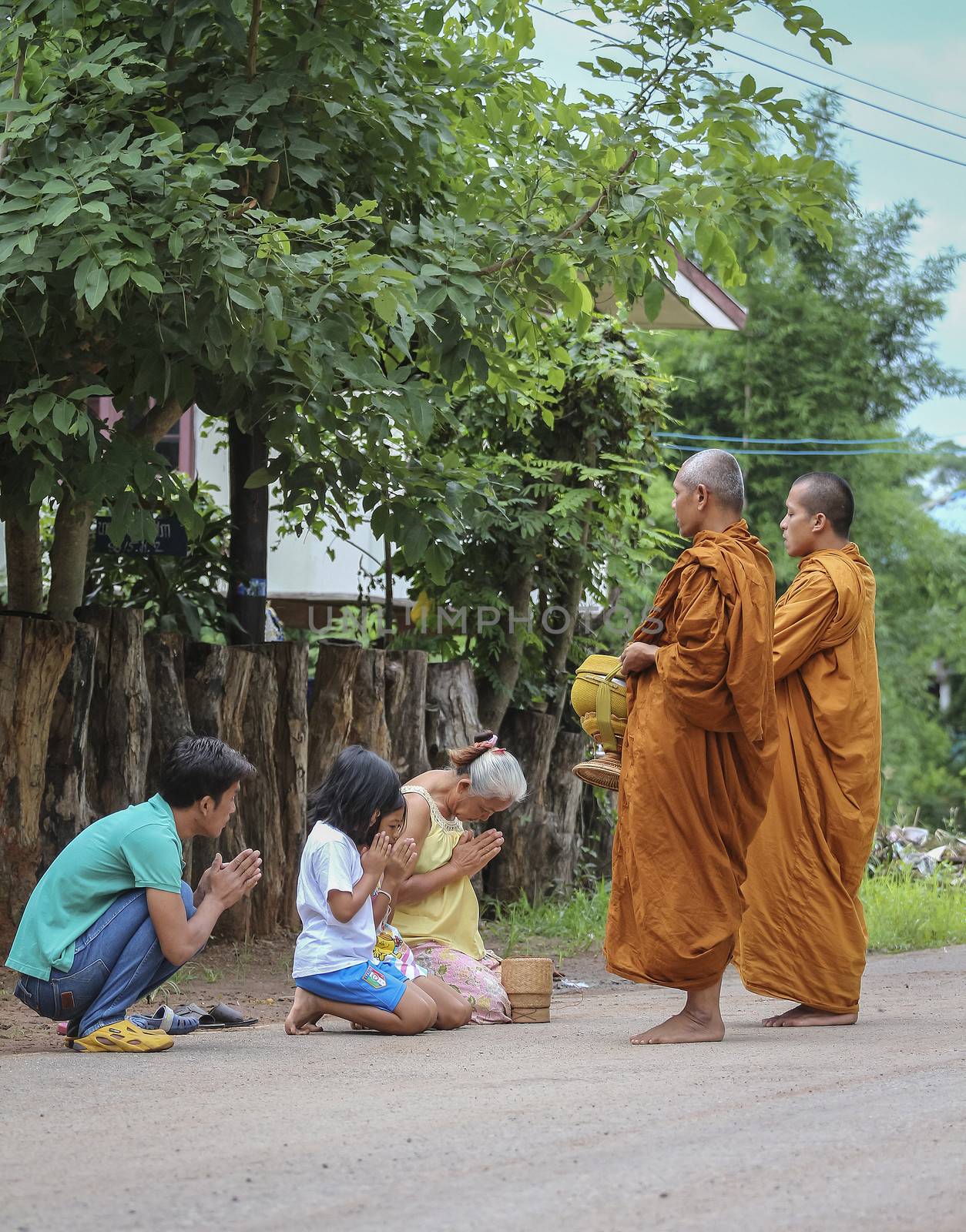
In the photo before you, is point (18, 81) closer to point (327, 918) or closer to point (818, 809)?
point (327, 918)

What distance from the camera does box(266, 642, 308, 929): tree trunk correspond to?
809cm

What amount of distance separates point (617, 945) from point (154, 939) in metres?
1.54

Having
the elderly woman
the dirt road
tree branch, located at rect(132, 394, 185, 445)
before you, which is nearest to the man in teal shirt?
the dirt road

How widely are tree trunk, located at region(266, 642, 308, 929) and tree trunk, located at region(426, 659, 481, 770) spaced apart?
3.80ft

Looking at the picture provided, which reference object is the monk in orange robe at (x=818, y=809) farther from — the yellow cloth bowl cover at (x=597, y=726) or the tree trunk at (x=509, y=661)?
the tree trunk at (x=509, y=661)

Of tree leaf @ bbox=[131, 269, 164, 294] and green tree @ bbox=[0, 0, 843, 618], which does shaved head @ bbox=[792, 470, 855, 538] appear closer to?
green tree @ bbox=[0, 0, 843, 618]

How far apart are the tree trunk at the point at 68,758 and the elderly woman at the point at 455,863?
1655 mm

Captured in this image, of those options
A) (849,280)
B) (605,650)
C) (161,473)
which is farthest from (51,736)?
(849,280)

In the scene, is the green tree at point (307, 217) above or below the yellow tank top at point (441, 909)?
above

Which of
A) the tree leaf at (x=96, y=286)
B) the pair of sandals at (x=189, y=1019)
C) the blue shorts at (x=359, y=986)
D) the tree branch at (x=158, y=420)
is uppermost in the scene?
the tree leaf at (x=96, y=286)

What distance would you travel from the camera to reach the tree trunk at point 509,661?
32.5ft

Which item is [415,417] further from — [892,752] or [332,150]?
[892,752]

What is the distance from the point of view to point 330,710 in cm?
841

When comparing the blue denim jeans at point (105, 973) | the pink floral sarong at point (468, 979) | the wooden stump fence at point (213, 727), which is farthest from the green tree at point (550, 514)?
the blue denim jeans at point (105, 973)
